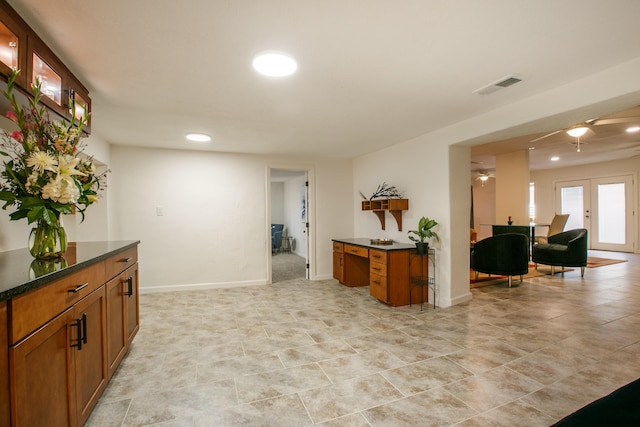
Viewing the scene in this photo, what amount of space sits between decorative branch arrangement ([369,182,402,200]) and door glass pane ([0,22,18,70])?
4028mm

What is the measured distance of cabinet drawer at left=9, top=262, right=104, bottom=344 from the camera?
1020 mm

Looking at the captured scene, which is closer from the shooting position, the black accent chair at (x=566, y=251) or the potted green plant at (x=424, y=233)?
the potted green plant at (x=424, y=233)

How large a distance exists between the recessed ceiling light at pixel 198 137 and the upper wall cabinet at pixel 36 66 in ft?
5.19

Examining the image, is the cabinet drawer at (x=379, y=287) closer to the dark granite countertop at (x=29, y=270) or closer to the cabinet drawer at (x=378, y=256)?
the cabinet drawer at (x=378, y=256)

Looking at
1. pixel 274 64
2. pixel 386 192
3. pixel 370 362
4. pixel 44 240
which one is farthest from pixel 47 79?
pixel 386 192

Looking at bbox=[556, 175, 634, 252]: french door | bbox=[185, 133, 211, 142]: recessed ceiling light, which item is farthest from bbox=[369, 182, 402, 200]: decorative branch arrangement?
bbox=[556, 175, 634, 252]: french door

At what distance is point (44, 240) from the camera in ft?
5.34

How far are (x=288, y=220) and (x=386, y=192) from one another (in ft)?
17.1

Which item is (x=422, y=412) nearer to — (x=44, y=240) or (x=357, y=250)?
(x=44, y=240)

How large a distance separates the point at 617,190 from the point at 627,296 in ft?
17.9

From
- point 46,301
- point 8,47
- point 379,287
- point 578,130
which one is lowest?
point 379,287

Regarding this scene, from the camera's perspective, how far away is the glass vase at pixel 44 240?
1.62 meters

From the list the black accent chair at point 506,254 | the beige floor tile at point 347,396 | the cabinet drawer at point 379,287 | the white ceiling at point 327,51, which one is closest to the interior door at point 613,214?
the black accent chair at point 506,254

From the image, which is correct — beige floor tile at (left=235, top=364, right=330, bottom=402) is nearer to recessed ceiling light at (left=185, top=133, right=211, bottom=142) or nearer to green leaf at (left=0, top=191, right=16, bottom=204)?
green leaf at (left=0, top=191, right=16, bottom=204)
